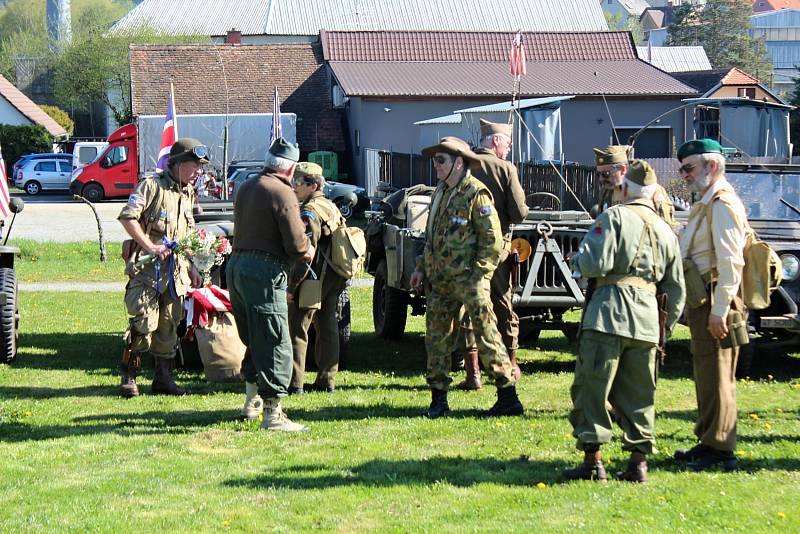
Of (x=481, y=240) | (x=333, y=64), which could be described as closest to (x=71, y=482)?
(x=481, y=240)

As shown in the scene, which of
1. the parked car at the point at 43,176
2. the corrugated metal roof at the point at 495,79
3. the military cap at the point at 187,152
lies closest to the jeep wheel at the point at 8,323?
the military cap at the point at 187,152

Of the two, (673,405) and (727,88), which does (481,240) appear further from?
(727,88)

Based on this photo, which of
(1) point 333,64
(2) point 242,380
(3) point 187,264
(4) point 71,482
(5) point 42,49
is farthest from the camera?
(5) point 42,49

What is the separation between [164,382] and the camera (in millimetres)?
9258

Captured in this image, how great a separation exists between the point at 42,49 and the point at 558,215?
82.9m

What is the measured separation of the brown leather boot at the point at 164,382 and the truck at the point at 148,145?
104ft

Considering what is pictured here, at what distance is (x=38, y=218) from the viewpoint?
34.6m

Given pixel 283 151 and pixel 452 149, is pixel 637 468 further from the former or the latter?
pixel 283 151

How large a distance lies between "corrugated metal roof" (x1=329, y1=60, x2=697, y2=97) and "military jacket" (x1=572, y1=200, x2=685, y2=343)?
1386 inches

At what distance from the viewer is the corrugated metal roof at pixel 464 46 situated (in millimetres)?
45688

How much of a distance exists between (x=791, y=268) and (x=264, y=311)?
4910mm

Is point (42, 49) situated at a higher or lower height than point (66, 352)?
higher

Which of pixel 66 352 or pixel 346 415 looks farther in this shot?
pixel 66 352

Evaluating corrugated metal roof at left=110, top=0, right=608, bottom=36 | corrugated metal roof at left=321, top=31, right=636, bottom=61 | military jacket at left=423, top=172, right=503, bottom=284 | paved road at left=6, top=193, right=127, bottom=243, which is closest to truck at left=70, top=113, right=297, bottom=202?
paved road at left=6, top=193, right=127, bottom=243
